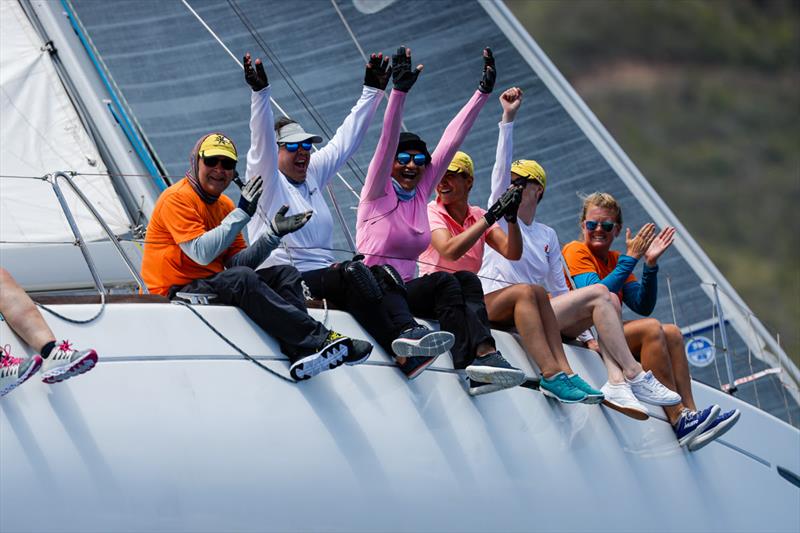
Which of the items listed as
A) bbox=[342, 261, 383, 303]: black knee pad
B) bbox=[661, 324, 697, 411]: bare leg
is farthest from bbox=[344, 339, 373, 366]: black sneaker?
bbox=[661, 324, 697, 411]: bare leg

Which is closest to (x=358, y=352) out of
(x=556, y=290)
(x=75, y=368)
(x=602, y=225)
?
(x=75, y=368)

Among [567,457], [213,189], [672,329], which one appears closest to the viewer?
[213,189]

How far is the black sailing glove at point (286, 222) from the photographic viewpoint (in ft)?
13.1

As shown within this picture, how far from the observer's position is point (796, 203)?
5.96 metres

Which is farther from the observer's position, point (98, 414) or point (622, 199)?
point (622, 199)

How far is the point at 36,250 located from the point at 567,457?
2050 millimetres

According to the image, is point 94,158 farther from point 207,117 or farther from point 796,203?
point 796,203

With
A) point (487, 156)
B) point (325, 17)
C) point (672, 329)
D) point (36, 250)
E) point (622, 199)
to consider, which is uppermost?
point (325, 17)

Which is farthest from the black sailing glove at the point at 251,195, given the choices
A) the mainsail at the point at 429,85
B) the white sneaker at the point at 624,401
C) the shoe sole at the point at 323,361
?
the mainsail at the point at 429,85

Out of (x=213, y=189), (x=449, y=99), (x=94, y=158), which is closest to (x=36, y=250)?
(x=94, y=158)

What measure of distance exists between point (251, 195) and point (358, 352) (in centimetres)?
51

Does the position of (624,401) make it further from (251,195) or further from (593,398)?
(251,195)

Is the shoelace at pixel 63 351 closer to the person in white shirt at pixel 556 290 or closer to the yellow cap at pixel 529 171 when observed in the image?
the person in white shirt at pixel 556 290

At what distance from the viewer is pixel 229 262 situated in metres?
4.29
